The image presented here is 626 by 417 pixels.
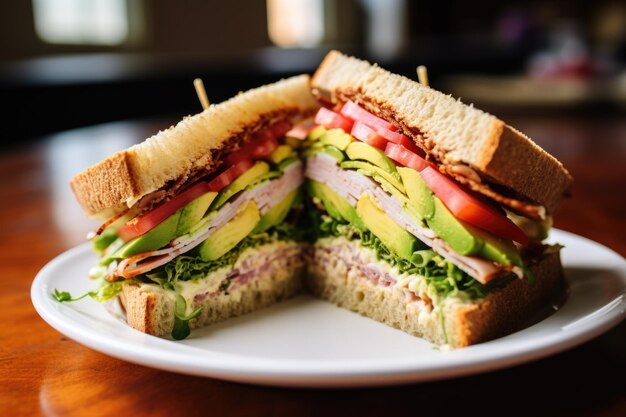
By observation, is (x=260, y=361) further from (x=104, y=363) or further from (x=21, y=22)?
(x=21, y=22)

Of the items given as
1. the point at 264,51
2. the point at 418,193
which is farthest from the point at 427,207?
the point at 264,51

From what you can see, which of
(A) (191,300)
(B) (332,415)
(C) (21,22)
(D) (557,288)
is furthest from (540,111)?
(C) (21,22)

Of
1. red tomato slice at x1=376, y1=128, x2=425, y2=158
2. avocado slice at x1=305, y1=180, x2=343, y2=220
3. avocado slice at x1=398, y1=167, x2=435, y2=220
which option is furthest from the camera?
avocado slice at x1=305, y1=180, x2=343, y2=220

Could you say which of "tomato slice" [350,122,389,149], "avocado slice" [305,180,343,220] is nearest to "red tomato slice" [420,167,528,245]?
"tomato slice" [350,122,389,149]

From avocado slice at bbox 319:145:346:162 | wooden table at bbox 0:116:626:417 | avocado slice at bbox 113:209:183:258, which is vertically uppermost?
avocado slice at bbox 319:145:346:162

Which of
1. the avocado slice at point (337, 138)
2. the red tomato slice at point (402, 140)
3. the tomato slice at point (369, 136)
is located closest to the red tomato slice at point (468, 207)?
the red tomato slice at point (402, 140)

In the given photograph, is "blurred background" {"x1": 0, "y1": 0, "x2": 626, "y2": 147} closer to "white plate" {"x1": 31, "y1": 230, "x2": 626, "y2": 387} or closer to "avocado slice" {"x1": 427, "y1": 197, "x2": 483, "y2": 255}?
"white plate" {"x1": 31, "y1": 230, "x2": 626, "y2": 387}

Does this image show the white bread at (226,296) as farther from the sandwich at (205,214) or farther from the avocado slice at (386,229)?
the avocado slice at (386,229)

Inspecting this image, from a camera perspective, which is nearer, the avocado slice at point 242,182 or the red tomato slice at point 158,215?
the red tomato slice at point 158,215
